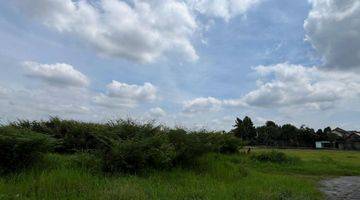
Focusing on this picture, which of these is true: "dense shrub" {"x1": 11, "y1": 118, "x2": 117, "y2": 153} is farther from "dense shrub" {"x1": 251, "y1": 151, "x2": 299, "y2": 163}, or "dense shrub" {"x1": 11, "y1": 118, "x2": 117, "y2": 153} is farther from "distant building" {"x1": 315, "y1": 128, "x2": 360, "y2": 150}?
"distant building" {"x1": 315, "y1": 128, "x2": 360, "y2": 150}

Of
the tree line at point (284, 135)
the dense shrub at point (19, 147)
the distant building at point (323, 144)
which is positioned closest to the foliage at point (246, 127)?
the tree line at point (284, 135)

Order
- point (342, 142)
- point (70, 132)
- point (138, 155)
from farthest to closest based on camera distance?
point (342, 142)
point (70, 132)
point (138, 155)

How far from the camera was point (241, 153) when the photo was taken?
24.3 metres

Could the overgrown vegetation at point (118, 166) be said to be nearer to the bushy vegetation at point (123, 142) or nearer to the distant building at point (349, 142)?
the bushy vegetation at point (123, 142)

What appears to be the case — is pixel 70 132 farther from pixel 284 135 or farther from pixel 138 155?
pixel 284 135

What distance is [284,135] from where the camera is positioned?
11469 centimetres

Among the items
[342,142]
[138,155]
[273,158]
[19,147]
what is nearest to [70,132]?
[138,155]

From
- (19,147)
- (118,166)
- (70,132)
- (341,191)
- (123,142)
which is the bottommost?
(341,191)

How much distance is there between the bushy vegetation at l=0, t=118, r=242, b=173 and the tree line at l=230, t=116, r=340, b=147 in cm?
9609

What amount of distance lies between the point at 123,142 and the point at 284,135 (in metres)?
108

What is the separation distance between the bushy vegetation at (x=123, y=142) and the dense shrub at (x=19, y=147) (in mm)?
27

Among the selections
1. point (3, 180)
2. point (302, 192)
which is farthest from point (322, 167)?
point (3, 180)

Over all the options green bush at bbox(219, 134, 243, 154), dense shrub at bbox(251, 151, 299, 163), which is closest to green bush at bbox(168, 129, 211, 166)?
green bush at bbox(219, 134, 243, 154)

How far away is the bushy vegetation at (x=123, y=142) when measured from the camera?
35.0ft
